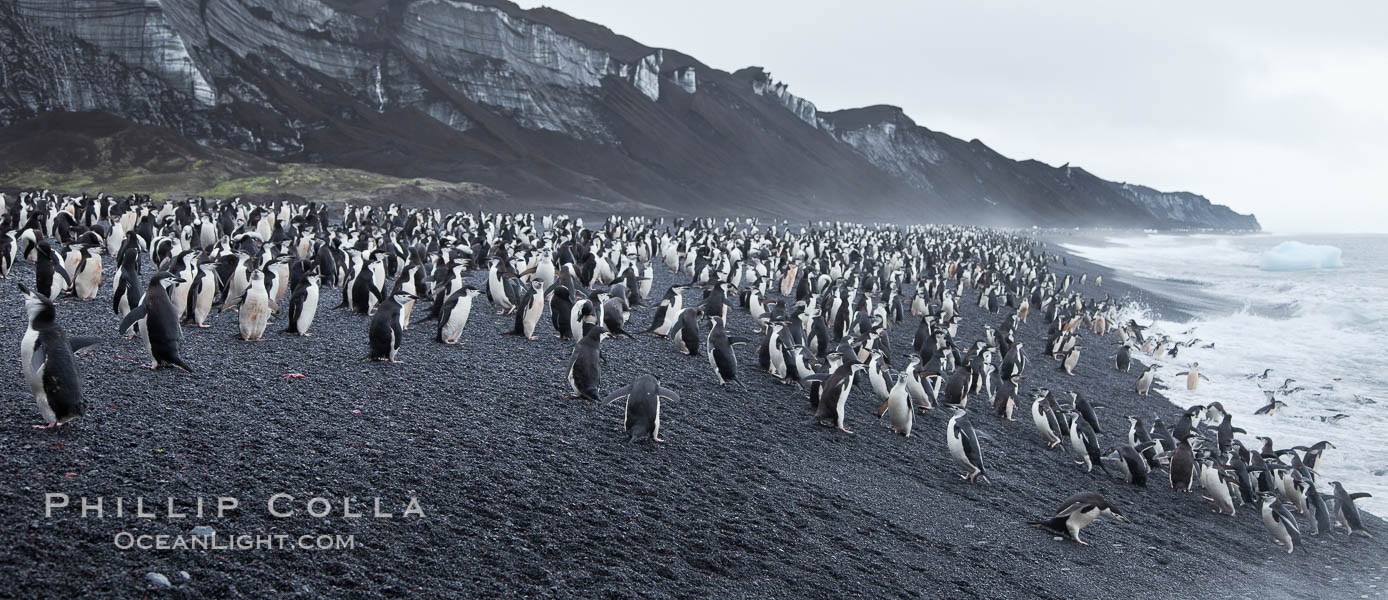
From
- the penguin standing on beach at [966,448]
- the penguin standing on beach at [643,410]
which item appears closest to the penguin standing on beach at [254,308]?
the penguin standing on beach at [643,410]

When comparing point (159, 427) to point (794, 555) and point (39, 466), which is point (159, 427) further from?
point (794, 555)

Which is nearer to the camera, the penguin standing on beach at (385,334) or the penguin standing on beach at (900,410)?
the penguin standing on beach at (385,334)

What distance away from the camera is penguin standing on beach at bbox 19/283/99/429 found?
195 inches

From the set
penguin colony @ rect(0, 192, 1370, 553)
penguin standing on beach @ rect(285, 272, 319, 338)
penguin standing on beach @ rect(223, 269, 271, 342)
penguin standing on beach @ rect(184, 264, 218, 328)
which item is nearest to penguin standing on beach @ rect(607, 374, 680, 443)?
penguin colony @ rect(0, 192, 1370, 553)

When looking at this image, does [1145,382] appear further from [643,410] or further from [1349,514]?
[643,410]

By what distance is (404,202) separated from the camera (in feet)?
135

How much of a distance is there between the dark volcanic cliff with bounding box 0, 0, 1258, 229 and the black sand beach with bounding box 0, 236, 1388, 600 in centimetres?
4480

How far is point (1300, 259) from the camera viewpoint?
181 ft

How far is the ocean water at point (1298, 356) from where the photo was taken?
12.6 meters

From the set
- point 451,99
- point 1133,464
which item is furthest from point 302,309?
point 451,99

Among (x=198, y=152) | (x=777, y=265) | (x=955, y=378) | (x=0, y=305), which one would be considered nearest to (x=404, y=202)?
(x=198, y=152)

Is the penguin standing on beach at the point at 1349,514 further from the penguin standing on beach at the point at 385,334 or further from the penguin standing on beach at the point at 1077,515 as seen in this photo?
the penguin standing on beach at the point at 385,334

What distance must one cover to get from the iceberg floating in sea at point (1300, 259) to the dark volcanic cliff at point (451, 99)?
38.0 meters

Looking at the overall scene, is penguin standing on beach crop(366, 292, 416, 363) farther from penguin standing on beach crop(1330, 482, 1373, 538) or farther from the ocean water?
the ocean water
